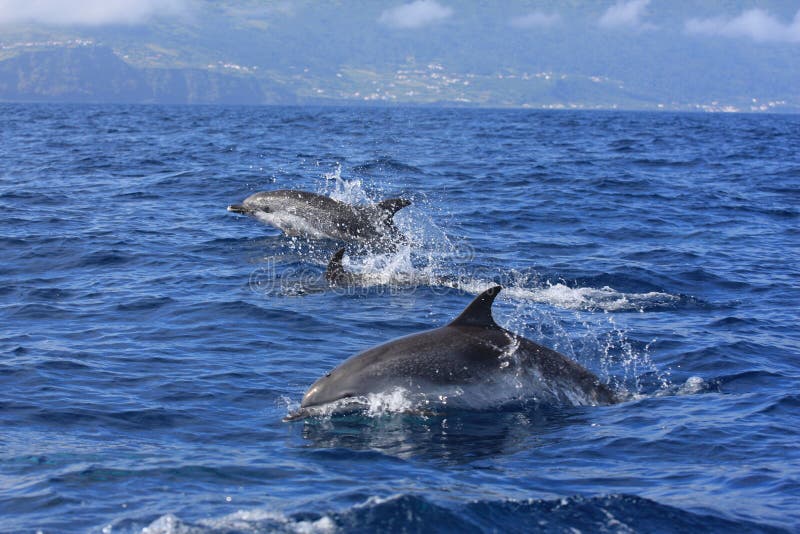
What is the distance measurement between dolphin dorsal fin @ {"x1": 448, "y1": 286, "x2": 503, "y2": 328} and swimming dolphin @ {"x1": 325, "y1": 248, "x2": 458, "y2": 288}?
19.6ft

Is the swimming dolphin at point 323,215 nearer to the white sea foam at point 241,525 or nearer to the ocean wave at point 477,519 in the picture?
the ocean wave at point 477,519

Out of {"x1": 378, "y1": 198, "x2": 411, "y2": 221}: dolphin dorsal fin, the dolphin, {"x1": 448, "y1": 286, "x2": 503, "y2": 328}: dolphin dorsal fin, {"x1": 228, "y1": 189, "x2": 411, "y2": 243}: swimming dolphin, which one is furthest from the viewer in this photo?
{"x1": 228, "y1": 189, "x2": 411, "y2": 243}: swimming dolphin

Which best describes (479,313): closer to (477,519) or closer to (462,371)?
(462,371)

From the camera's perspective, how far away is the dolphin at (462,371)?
988 cm

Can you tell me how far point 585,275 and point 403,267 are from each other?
135 inches

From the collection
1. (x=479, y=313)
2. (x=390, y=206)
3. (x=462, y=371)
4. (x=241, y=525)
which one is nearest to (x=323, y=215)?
(x=390, y=206)

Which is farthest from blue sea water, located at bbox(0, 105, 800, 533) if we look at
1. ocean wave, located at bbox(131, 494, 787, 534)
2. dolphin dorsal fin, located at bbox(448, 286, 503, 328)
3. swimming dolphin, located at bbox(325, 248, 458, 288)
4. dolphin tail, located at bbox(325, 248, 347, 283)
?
dolphin dorsal fin, located at bbox(448, 286, 503, 328)

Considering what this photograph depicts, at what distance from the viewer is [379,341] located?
12906 mm

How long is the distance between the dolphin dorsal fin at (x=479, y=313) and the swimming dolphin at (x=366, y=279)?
235 inches

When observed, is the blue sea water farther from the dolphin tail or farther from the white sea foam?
the dolphin tail

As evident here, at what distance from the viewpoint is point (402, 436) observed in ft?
30.3

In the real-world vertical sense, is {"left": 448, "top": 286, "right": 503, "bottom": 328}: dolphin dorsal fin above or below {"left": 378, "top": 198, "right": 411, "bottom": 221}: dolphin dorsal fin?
below

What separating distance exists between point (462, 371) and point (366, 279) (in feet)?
21.7

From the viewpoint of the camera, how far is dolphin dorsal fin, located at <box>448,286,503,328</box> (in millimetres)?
10188
